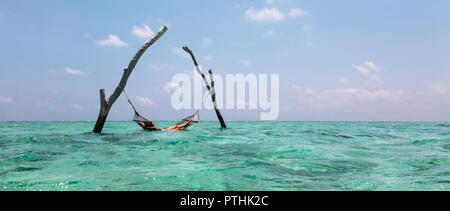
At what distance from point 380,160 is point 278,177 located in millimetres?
3486

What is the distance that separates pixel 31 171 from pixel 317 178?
16.7 feet

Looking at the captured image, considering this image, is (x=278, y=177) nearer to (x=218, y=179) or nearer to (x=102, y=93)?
(x=218, y=179)

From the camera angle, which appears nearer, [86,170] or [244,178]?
[244,178]
